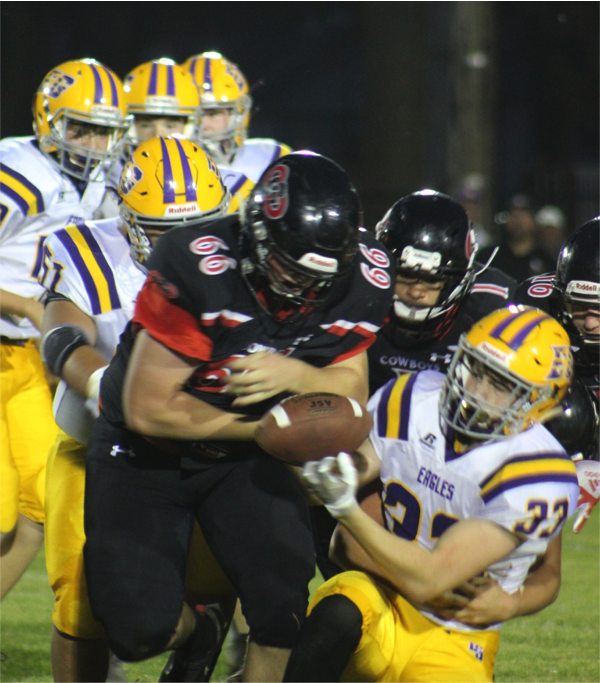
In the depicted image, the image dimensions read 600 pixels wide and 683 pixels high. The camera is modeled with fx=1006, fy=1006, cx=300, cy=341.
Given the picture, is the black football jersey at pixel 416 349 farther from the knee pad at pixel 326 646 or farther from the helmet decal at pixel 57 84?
the helmet decal at pixel 57 84

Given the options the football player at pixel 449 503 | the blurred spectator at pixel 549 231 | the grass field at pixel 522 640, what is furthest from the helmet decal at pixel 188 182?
the blurred spectator at pixel 549 231

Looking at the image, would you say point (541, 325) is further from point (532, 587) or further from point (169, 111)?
point (169, 111)

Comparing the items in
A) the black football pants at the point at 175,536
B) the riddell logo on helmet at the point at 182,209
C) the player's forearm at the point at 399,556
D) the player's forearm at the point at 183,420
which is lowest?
the black football pants at the point at 175,536

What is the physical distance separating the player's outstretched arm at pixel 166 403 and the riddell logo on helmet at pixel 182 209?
69cm

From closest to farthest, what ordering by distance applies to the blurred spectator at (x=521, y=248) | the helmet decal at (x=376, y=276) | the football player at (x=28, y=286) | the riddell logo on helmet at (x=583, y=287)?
1. the helmet decal at (x=376, y=276)
2. the riddell logo on helmet at (x=583, y=287)
3. the football player at (x=28, y=286)
4. the blurred spectator at (x=521, y=248)

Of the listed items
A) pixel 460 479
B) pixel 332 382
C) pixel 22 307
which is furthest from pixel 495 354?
pixel 22 307

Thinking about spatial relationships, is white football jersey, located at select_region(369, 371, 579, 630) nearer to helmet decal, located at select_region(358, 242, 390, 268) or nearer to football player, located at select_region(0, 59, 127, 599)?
helmet decal, located at select_region(358, 242, 390, 268)

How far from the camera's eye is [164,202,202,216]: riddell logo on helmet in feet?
10.5

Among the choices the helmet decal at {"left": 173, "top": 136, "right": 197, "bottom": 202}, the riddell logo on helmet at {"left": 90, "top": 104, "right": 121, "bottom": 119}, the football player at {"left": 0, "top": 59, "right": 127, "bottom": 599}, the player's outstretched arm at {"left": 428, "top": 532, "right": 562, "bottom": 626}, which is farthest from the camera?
the riddell logo on helmet at {"left": 90, "top": 104, "right": 121, "bottom": 119}

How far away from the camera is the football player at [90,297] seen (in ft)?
9.61

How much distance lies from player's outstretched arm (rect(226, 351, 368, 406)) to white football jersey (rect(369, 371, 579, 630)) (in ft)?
0.49

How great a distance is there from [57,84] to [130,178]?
1632 millimetres

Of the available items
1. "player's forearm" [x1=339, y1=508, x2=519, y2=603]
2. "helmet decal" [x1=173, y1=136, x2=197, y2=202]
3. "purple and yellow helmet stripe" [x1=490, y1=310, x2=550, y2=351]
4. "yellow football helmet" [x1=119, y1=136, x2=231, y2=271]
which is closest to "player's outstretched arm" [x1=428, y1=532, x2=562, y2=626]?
"player's forearm" [x1=339, y1=508, x2=519, y2=603]

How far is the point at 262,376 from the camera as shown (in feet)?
8.41
